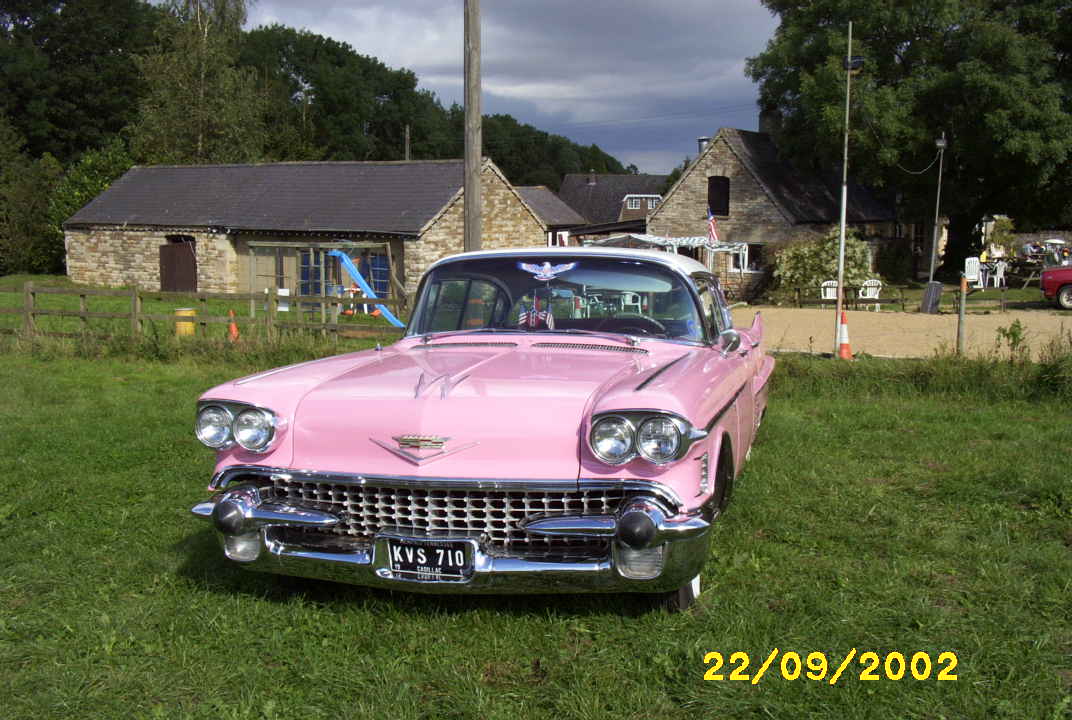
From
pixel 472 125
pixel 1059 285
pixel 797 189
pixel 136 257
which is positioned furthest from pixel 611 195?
pixel 472 125

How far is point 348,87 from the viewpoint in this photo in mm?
76688

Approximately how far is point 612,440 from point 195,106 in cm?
4413

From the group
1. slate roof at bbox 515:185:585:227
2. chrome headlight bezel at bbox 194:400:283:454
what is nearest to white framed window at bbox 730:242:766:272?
slate roof at bbox 515:185:585:227

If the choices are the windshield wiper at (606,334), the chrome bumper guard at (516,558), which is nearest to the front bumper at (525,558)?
the chrome bumper guard at (516,558)

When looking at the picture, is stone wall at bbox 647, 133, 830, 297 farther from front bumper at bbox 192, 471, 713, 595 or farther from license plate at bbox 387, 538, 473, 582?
license plate at bbox 387, 538, 473, 582

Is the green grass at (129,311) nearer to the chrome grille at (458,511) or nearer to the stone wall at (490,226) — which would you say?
the stone wall at (490,226)

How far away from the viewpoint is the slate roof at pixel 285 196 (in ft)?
95.3

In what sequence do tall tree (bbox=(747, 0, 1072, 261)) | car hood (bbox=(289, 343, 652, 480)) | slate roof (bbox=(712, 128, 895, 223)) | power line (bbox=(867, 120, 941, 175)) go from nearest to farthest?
car hood (bbox=(289, 343, 652, 480)), tall tree (bbox=(747, 0, 1072, 261)), power line (bbox=(867, 120, 941, 175)), slate roof (bbox=(712, 128, 895, 223))

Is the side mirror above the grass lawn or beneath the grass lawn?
above

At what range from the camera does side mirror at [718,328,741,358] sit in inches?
197

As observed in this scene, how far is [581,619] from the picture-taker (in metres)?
3.96

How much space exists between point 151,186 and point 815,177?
25.4 m

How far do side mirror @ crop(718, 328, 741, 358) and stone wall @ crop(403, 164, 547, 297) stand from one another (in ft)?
76.2

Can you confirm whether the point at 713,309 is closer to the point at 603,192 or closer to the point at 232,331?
the point at 232,331
